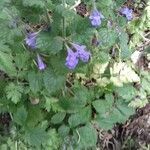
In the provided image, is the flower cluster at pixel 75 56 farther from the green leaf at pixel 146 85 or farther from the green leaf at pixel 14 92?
the green leaf at pixel 146 85

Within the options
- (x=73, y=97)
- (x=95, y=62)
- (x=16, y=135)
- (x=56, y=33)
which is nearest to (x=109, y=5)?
(x=56, y=33)

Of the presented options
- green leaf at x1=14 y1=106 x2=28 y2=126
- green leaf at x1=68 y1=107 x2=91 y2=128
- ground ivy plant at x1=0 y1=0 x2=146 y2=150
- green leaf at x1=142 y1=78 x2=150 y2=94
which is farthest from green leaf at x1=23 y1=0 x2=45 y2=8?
green leaf at x1=142 y1=78 x2=150 y2=94

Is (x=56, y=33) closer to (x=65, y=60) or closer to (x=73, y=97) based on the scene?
(x=65, y=60)

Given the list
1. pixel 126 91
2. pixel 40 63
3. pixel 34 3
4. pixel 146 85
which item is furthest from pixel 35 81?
pixel 146 85

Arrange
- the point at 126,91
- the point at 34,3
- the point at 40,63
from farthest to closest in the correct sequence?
the point at 126,91 → the point at 40,63 → the point at 34,3

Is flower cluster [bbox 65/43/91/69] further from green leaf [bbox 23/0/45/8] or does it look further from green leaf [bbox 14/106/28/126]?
green leaf [bbox 14/106/28/126]

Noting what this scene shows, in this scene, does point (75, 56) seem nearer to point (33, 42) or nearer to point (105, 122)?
point (33, 42)
